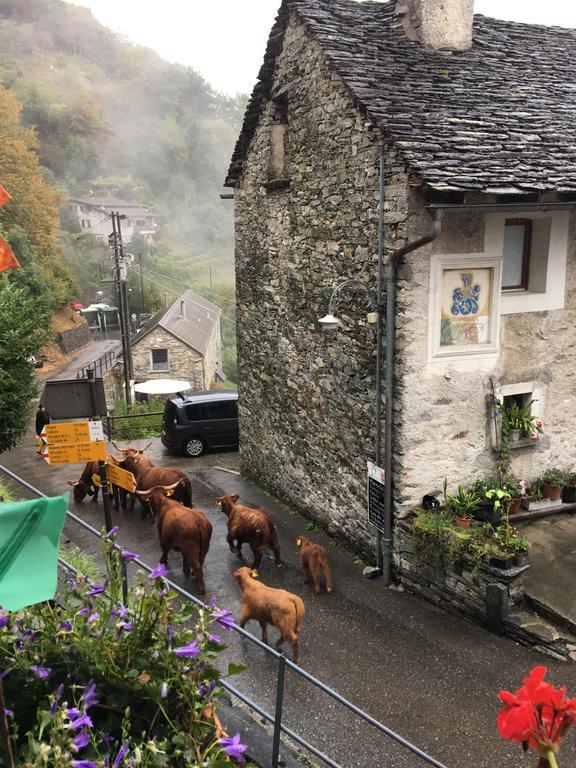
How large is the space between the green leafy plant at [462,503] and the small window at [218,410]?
8.37 meters

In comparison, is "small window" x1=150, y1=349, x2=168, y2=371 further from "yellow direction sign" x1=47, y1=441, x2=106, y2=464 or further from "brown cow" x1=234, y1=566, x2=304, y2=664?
"brown cow" x1=234, y1=566, x2=304, y2=664

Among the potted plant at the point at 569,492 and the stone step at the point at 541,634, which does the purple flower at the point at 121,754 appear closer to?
the stone step at the point at 541,634

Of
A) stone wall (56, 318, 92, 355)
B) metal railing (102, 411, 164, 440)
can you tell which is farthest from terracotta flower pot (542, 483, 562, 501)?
stone wall (56, 318, 92, 355)

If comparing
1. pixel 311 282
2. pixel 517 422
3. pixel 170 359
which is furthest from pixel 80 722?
pixel 170 359

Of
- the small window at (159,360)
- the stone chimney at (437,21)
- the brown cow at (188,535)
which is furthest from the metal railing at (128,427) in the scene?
the small window at (159,360)

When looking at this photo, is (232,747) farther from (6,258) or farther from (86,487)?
(86,487)

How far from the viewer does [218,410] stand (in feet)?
53.1

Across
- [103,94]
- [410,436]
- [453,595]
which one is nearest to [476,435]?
[410,436]

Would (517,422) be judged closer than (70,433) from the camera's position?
No

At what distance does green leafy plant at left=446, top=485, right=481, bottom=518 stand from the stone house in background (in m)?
0.23

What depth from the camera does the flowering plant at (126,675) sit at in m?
3.12

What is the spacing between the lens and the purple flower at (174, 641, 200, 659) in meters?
3.24

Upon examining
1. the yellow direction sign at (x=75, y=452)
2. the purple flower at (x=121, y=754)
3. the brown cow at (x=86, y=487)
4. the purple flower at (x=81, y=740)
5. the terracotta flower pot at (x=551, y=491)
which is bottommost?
the brown cow at (x=86, y=487)

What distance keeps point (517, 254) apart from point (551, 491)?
3.27 m
